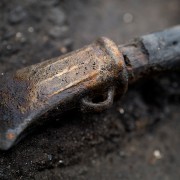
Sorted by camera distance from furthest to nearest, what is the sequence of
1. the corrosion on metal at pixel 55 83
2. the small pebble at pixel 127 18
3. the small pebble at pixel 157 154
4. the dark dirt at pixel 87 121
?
the small pebble at pixel 127 18 < the small pebble at pixel 157 154 < the dark dirt at pixel 87 121 < the corrosion on metal at pixel 55 83

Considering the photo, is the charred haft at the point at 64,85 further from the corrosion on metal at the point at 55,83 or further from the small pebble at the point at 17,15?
the small pebble at the point at 17,15

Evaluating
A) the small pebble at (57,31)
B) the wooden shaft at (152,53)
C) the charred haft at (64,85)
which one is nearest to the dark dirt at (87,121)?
the small pebble at (57,31)

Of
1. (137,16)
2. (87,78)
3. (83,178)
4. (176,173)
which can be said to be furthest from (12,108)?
(137,16)

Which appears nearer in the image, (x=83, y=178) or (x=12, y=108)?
(x=12, y=108)

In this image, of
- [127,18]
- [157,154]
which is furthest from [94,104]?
[127,18]

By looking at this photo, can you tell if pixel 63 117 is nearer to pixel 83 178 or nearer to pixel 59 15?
pixel 83 178

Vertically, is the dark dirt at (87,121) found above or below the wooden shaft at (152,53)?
below

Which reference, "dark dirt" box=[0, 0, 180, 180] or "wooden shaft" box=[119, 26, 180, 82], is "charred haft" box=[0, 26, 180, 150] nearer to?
"wooden shaft" box=[119, 26, 180, 82]
